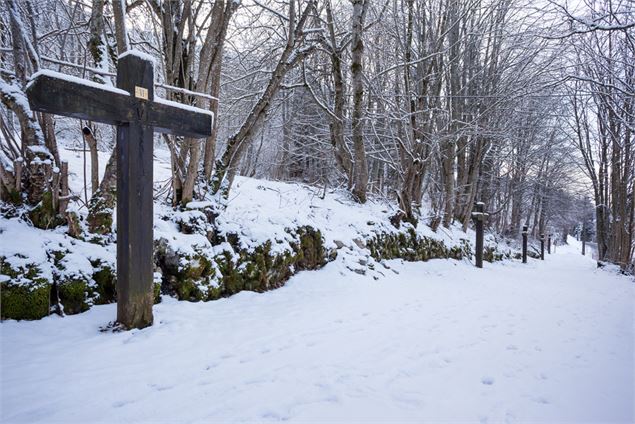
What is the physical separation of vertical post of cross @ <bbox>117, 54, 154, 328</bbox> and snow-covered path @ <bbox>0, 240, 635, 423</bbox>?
327 mm

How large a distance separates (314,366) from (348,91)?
27.7 feet

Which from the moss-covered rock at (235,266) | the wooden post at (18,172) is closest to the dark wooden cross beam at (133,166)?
the moss-covered rock at (235,266)

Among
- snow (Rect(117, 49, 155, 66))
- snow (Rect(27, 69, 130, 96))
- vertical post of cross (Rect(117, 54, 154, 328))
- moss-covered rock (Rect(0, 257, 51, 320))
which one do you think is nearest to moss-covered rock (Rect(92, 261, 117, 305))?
moss-covered rock (Rect(0, 257, 51, 320))

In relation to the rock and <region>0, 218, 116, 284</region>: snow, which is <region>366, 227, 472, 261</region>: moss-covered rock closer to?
the rock

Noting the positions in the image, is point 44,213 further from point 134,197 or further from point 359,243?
point 359,243

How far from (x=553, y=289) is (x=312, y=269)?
16.6 ft

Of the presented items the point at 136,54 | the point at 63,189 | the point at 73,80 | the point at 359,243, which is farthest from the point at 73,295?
the point at 359,243

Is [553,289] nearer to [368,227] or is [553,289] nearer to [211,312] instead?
[368,227]

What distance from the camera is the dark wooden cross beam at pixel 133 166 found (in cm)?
269

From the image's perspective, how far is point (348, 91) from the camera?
9602 mm

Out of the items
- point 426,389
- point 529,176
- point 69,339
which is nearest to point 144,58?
point 69,339

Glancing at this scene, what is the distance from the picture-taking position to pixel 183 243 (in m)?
3.78

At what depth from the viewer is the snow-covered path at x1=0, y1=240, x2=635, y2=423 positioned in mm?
2012

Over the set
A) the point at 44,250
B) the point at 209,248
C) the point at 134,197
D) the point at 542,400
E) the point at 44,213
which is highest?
the point at 134,197
